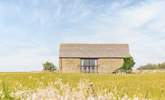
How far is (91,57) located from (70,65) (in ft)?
16.2

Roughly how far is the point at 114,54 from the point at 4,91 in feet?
260

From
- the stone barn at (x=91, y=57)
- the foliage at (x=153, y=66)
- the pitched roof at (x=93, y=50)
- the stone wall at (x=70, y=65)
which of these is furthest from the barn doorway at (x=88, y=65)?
the foliage at (x=153, y=66)

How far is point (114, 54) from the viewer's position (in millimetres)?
84688

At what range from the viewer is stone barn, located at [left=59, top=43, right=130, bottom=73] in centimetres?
8181

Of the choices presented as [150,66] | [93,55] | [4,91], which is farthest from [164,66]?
[4,91]

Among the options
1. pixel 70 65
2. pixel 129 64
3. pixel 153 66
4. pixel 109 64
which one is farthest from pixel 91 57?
pixel 153 66

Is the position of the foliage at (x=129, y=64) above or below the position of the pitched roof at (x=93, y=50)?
below

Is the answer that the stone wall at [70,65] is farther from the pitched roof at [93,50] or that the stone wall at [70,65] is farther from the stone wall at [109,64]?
the stone wall at [109,64]

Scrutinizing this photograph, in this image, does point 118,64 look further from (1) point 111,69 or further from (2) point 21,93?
(2) point 21,93

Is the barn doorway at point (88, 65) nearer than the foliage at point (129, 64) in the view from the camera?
No

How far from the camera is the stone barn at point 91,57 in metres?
81.8

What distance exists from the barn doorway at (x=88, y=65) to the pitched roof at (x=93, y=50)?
32.7 inches

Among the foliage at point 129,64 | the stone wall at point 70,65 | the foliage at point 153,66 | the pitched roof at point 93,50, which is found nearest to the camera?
the foliage at point 129,64

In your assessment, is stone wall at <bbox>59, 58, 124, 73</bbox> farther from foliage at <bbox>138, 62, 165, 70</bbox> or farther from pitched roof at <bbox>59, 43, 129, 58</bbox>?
foliage at <bbox>138, 62, 165, 70</bbox>
